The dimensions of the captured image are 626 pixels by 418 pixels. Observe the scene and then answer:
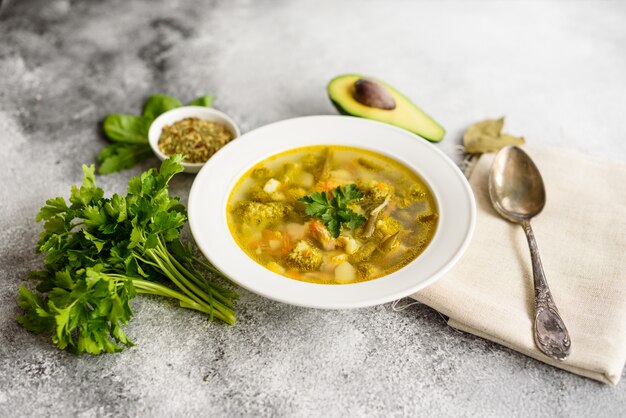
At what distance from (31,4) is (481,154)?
9.95 feet

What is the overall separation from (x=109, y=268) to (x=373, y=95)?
1.47 meters

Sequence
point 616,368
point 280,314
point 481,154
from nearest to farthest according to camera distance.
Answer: point 616,368
point 280,314
point 481,154

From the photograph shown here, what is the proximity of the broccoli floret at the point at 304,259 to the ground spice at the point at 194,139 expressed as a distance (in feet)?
2.78

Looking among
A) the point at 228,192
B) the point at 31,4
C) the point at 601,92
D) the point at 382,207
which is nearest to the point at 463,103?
the point at 601,92

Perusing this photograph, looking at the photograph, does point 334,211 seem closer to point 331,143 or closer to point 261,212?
point 261,212

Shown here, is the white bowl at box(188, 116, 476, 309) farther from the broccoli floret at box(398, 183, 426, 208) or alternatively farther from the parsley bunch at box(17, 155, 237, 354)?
the parsley bunch at box(17, 155, 237, 354)

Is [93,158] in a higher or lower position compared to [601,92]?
lower

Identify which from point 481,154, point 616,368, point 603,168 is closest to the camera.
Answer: point 616,368

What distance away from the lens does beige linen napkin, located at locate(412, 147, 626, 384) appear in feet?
6.84

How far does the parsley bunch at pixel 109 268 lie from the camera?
1.94 m

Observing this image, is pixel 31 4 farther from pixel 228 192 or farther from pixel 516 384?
pixel 516 384

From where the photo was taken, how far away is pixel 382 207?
237 cm

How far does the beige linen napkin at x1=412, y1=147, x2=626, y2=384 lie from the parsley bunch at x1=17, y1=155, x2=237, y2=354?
854 mm

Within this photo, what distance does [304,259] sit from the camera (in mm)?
2146
